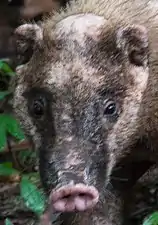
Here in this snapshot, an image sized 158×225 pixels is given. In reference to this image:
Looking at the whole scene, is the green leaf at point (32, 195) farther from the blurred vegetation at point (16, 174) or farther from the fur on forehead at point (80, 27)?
the fur on forehead at point (80, 27)

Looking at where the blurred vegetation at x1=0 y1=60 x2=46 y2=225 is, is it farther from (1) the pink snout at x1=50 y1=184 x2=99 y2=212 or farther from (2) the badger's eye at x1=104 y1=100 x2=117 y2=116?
(1) the pink snout at x1=50 y1=184 x2=99 y2=212

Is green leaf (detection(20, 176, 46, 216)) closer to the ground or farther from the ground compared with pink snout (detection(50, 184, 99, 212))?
closer to the ground

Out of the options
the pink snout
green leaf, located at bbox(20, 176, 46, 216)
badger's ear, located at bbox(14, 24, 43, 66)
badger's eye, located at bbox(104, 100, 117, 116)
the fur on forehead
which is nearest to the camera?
the pink snout

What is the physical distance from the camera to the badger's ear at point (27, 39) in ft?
14.5

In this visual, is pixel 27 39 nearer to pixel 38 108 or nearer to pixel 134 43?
pixel 38 108

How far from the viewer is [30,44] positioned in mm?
4453

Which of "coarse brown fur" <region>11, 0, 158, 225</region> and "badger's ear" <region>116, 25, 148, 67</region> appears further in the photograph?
"badger's ear" <region>116, 25, 148, 67</region>

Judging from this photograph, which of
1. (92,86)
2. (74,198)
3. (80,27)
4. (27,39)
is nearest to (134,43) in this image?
(80,27)

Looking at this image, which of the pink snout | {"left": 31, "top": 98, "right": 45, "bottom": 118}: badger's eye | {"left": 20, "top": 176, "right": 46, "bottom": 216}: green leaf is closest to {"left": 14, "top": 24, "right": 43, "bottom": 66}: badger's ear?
{"left": 31, "top": 98, "right": 45, "bottom": 118}: badger's eye

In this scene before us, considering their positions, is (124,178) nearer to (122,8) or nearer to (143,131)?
(143,131)

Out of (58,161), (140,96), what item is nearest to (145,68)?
(140,96)

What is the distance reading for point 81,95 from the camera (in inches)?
162

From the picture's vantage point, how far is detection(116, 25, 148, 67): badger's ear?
434 centimetres

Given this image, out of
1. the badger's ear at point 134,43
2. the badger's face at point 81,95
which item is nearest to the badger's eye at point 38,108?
the badger's face at point 81,95
